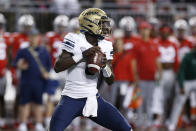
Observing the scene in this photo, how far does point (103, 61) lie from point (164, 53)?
548 centimetres

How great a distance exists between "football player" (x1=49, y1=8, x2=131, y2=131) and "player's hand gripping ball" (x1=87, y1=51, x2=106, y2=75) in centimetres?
4

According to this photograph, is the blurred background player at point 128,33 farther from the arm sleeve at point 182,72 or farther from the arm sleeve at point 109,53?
the arm sleeve at point 109,53

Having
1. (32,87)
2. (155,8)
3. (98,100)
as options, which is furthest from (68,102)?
(155,8)

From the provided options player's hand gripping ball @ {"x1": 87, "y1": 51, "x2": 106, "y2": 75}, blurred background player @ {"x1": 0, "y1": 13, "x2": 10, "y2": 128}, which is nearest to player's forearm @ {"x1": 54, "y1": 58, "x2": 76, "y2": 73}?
player's hand gripping ball @ {"x1": 87, "y1": 51, "x2": 106, "y2": 75}

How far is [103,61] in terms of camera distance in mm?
5574

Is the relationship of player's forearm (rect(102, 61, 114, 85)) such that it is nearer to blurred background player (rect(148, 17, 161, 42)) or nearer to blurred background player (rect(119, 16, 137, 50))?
blurred background player (rect(119, 16, 137, 50))

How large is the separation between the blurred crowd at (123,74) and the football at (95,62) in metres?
4.36

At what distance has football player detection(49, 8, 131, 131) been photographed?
5.58 meters

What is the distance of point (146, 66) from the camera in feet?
34.1

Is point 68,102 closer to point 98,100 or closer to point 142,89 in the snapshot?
point 98,100

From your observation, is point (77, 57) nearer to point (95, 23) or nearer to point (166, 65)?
point (95, 23)

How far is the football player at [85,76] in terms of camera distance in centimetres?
558

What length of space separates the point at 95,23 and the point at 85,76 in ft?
1.81

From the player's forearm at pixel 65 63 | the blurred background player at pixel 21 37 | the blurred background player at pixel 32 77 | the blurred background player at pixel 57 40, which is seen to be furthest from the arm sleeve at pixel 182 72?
the player's forearm at pixel 65 63
